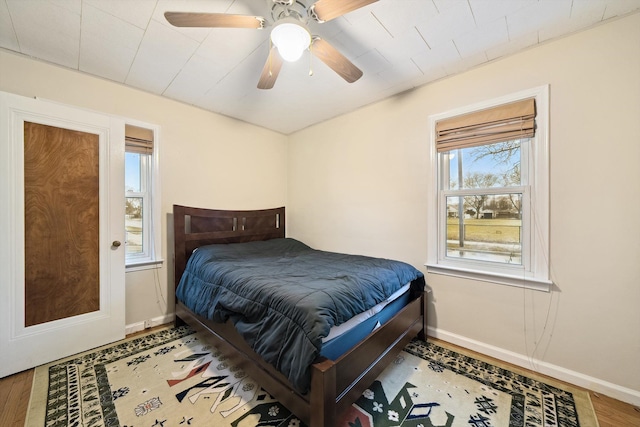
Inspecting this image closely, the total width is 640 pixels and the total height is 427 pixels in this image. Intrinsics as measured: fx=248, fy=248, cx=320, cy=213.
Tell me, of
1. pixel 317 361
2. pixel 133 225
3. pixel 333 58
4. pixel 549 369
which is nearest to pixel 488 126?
pixel 333 58

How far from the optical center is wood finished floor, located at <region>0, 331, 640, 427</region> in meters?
1.40

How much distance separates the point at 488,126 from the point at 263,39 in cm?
188

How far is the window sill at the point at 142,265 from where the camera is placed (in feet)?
7.98

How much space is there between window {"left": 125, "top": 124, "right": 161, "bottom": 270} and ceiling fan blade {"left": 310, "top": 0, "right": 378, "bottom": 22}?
214cm

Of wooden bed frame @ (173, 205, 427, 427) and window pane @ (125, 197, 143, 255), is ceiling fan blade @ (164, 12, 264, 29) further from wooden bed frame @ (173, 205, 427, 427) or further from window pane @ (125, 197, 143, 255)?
window pane @ (125, 197, 143, 255)

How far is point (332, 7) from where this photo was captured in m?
1.26

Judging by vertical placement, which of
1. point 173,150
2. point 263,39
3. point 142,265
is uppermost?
point 263,39

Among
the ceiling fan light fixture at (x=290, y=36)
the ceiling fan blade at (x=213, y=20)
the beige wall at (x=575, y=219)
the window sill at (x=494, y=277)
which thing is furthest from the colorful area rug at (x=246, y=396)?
the ceiling fan blade at (x=213, y=20)

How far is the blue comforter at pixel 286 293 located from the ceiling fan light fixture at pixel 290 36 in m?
1.37

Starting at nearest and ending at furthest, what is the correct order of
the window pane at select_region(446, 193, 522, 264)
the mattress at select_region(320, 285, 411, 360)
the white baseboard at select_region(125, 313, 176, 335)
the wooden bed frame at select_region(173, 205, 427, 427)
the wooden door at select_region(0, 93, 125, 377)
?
the wooden bed frame at select_region(173, 205, 427, 427) < the mattress at select_region(320, 285, 411, 360) < the wooden door at select_region(0, 93, 125, 377) < the window pane at select_region(446, 193, 522, 264) < the white baseboard at select_region(125, 313, 176, 335)

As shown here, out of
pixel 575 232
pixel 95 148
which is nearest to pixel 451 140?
pixel 575 232

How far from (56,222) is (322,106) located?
266 centimetres

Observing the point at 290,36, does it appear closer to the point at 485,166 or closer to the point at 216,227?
the point at 485,166

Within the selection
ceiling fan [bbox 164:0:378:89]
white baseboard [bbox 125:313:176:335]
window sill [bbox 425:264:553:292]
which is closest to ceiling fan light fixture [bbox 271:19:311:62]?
ceiling fan [bbox 164:0:378:89]
